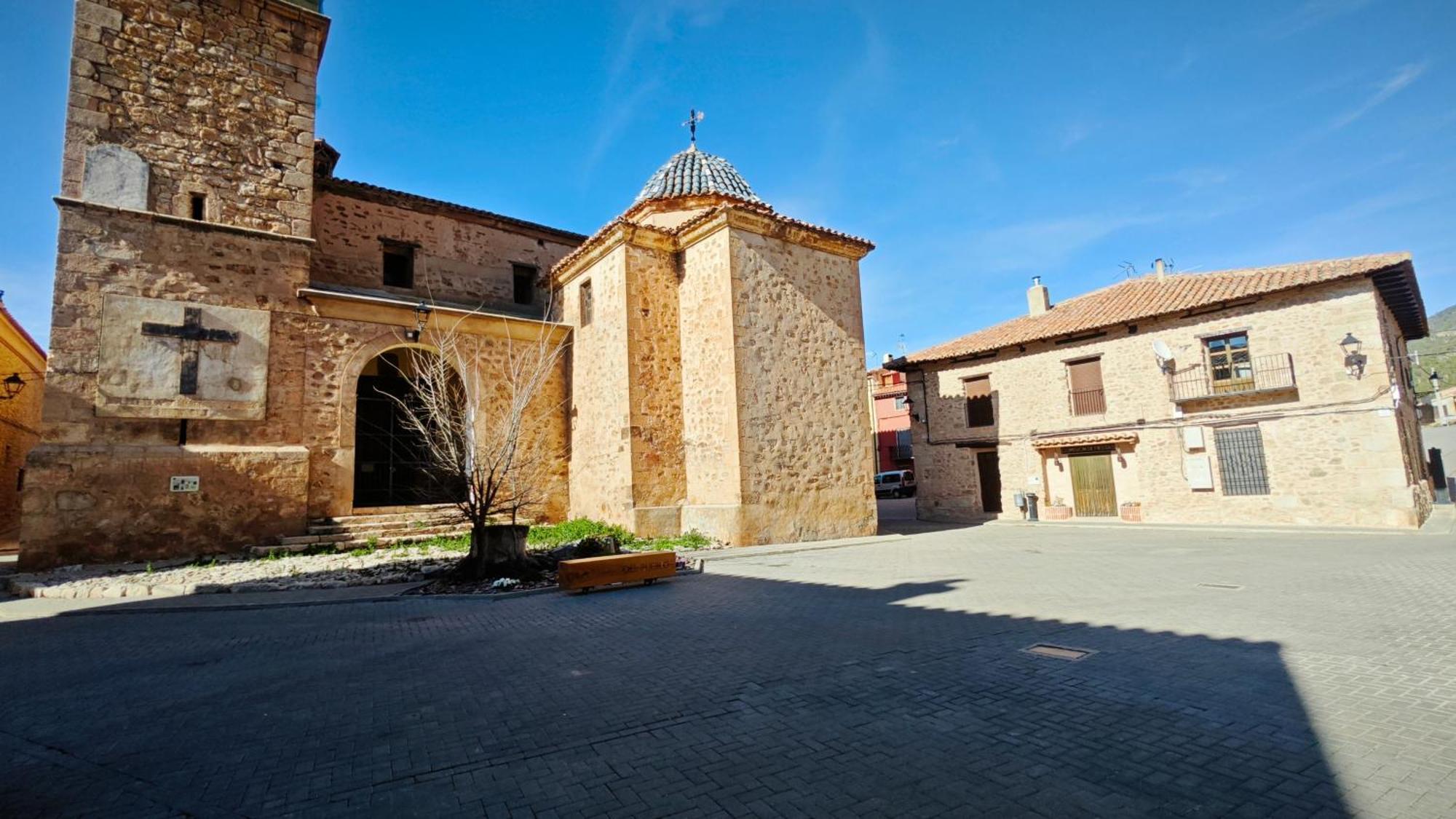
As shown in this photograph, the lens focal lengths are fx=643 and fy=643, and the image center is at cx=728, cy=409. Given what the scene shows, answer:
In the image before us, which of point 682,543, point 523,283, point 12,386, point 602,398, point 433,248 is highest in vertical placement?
point 433,248

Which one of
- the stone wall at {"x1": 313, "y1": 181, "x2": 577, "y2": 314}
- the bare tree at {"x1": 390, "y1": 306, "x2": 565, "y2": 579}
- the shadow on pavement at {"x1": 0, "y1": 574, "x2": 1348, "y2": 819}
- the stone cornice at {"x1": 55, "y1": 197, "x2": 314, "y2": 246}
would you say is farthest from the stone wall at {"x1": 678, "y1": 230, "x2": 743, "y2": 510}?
the stone cornice at {"x1": 55, "y1": 197, "x2": 314, "y2": 246}

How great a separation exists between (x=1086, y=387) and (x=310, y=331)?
1899 cm

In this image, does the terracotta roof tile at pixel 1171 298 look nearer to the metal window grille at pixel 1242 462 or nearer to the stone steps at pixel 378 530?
the metal window grille at pixel 1242 462

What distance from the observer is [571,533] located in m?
12.5

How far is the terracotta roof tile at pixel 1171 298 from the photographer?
1434cm

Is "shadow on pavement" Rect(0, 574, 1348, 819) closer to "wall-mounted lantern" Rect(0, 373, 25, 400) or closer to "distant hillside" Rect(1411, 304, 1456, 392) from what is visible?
"wall-mounted lantern" Rect(0, 373, 25, 400)

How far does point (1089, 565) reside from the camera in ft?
29.0

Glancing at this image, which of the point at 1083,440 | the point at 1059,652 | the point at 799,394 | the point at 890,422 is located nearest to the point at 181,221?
the point at 799,394

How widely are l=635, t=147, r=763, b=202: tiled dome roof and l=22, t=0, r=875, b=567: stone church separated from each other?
10cm

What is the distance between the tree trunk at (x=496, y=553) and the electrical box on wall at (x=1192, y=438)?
16.0 meters

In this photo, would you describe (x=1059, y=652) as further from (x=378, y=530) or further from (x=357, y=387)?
(x=357, y=387)

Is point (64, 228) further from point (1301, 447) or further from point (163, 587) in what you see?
point (1301, 447)

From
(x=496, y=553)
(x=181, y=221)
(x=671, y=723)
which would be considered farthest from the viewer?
(x=181, y=221)

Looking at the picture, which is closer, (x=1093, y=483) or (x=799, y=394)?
(x=799, y=394)
